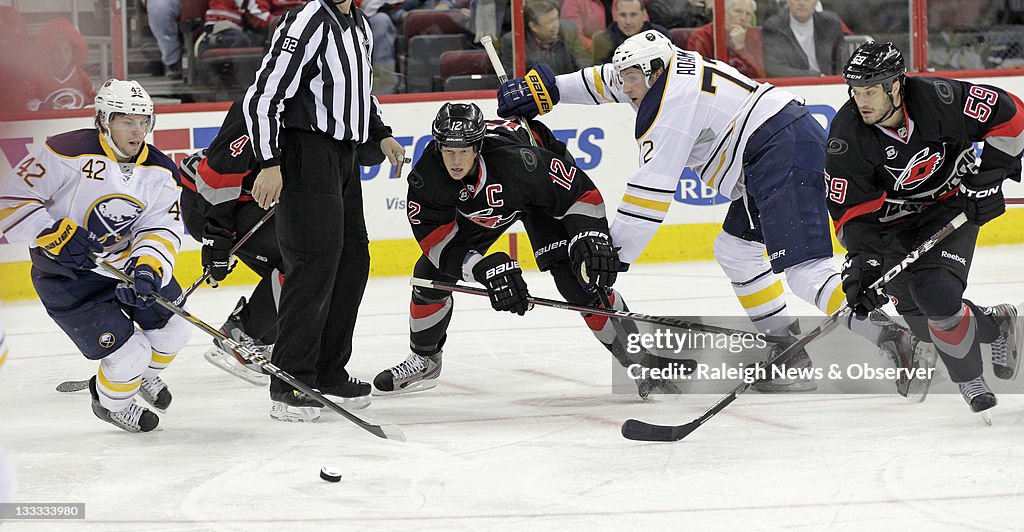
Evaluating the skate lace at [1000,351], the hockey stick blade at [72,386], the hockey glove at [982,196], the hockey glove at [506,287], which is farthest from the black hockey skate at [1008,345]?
the hockey stick blade at [72,386]

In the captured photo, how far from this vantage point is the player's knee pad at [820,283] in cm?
307

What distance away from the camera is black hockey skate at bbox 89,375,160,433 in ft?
9.89

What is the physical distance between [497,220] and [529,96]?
0.42 meters

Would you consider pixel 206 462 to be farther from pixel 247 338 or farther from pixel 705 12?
pixel 705 12

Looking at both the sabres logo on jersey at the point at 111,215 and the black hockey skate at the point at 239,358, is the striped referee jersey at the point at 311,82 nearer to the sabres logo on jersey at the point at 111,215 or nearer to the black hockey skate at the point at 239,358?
the sabres logo on jersey at the point at 111,215

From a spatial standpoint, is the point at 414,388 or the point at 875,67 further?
the point at 414,388

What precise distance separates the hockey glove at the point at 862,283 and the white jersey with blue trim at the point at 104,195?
5.59 ft

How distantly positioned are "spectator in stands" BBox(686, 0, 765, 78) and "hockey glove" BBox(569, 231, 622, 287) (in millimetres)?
3216

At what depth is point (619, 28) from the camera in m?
6.01

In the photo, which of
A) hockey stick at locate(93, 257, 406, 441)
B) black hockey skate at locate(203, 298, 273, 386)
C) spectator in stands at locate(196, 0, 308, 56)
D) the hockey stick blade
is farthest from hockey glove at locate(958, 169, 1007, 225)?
spectator in stands at locate(196, 0, 308, 56)

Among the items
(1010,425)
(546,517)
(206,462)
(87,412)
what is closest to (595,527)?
(546,517)

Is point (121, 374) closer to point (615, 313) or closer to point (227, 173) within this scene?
point (227, 173)

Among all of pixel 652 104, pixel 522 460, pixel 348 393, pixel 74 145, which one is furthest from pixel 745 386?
pixel 74 145

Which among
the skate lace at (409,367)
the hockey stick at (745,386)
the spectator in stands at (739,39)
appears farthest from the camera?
the spectator in stands at (739,39)
